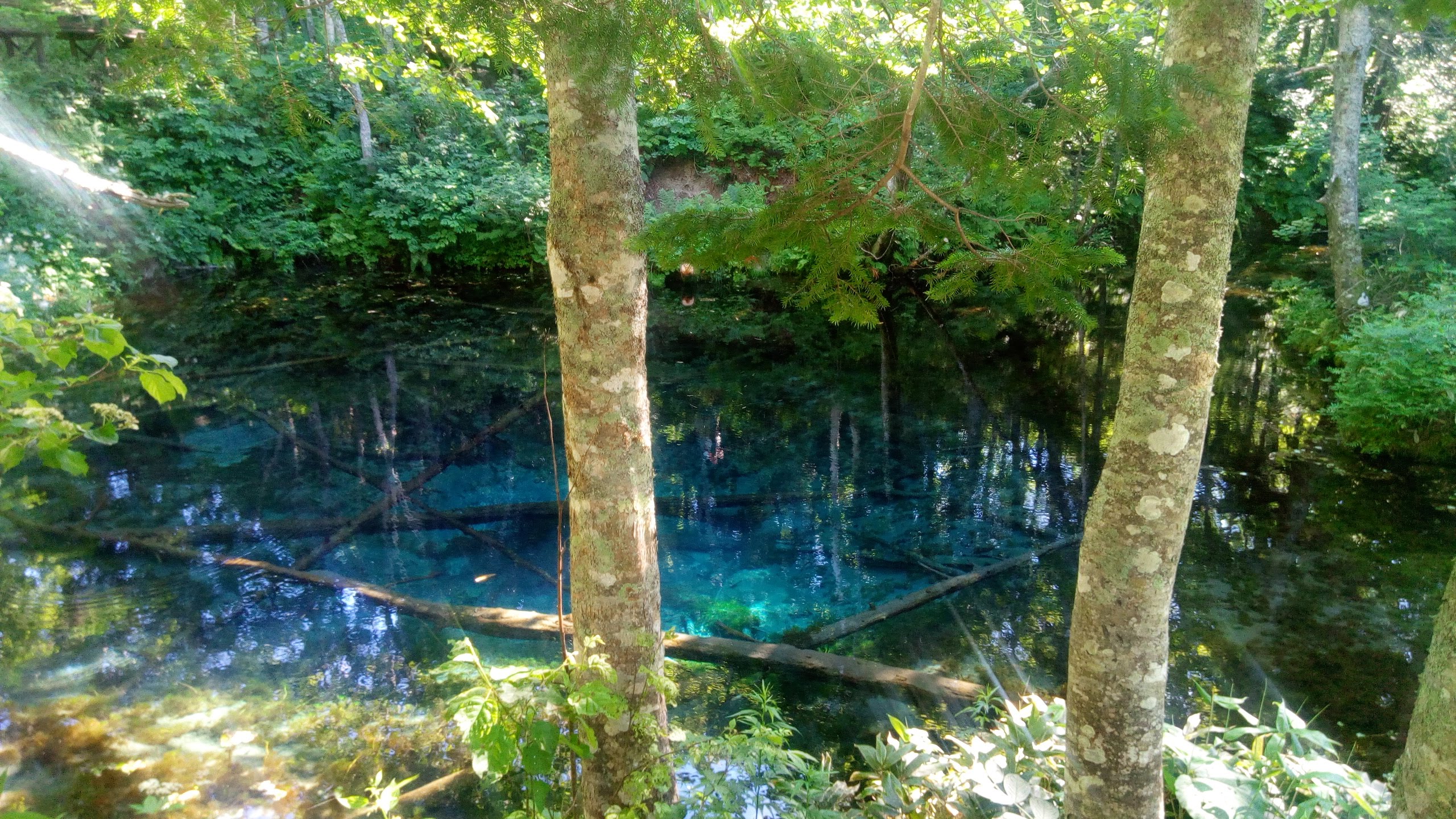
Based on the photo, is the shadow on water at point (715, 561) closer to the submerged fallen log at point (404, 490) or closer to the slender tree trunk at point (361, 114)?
the submerged fallen log at point (404, 490)

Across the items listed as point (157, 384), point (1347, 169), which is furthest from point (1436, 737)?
point (1347, 169)

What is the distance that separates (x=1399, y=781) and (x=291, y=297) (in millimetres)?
17124

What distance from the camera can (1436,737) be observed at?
1.84 metres

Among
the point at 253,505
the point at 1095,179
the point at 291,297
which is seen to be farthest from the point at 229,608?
the point at 291,297

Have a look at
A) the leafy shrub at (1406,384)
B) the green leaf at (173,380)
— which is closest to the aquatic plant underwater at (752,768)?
the green leaf at (173,380)

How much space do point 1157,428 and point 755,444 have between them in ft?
21.5

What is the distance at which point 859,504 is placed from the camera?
23.4 ft

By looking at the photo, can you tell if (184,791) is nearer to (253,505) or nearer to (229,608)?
(229,608)

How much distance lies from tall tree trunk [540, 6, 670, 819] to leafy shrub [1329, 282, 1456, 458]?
24.5ft

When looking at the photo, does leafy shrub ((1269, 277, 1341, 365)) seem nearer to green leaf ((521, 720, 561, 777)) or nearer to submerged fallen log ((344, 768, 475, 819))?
submerged fallen log ((344, 768, 475, 819))

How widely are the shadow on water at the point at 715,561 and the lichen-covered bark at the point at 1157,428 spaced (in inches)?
76.6

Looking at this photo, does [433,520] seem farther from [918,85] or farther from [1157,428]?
[1157,428]

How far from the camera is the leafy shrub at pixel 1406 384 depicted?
278 inches

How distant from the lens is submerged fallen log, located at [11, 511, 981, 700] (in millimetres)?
4465
